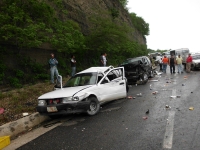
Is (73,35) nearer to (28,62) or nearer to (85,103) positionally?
(28,62)

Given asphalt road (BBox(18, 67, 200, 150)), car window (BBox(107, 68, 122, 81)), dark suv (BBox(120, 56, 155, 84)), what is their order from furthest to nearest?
1. dark suv (BBox(120, 56, 155, 84))
2. car window (BBox(107, 68, 122, 81))
3. asphalt road (BBox(18, 67, 200, 150))

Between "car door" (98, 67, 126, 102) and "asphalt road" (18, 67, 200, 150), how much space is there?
657 mm

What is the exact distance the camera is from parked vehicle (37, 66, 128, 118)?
664 cm

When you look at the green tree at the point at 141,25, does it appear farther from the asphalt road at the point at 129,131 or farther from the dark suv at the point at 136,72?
the asphalt road at the point at 129,131

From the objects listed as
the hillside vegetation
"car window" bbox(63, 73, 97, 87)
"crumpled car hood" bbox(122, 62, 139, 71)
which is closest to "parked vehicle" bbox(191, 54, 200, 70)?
the hillside vegetation

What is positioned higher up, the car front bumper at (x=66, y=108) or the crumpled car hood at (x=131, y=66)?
the crumpled car hood at (x=131, y=66)

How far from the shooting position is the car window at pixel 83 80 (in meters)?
8.09

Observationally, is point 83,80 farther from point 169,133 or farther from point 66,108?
point 169,133

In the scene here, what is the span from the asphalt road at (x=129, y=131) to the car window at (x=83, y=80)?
127 cm

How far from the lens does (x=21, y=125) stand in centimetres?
642

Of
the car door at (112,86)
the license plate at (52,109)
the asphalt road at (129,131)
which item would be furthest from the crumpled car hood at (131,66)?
the license plate at (52,109)

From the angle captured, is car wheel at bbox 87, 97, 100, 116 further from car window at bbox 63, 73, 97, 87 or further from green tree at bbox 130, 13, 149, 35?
green tree at bbox 130, 13, 149, 35

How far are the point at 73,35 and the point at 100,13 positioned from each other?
623 cm

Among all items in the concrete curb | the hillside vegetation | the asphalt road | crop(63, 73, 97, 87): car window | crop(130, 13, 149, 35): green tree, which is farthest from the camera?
crop(130, 13, 149, 35): green tree
